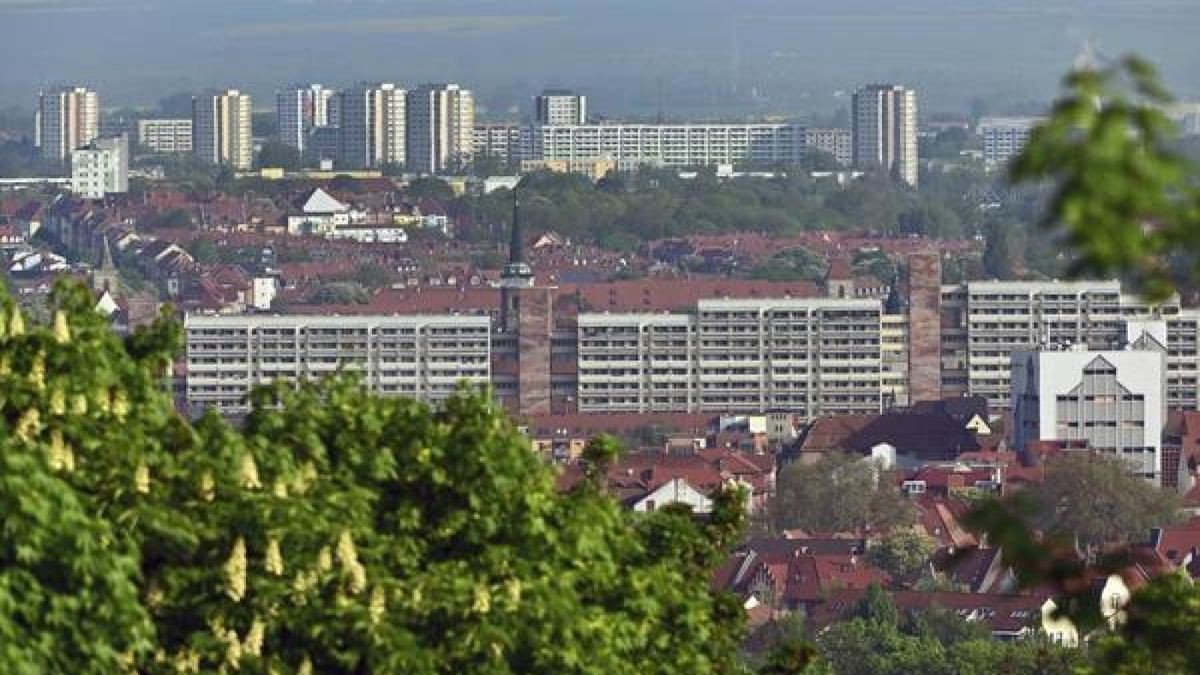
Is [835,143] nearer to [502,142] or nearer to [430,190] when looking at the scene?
[502,142]

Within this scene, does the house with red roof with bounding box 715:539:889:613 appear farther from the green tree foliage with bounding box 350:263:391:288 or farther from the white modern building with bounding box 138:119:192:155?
the white modern building with bounding box 138:119:192:155

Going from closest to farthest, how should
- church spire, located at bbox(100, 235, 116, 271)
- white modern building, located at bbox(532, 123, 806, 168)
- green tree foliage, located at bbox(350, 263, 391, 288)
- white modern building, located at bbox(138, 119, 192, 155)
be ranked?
green tree foliage, located at bbox(350, 263, 391, 288), church spire, located at bbox(100, 235, 116, 271), white modern building, located at bbox(532, 123, 806, 168), white modern building, located at bbox(138, 119, 192, 155)

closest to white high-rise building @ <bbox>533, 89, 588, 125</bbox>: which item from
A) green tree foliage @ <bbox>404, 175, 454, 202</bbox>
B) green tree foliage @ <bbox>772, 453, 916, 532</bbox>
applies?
green tree foliage @ <bbox>404, 175, 454, 202</bbox>

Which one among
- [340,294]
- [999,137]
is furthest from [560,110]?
[340,294]

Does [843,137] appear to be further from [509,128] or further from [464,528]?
[464,528]

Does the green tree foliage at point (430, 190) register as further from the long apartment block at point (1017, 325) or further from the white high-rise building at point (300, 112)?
the long apartment block at point (1017, 325)

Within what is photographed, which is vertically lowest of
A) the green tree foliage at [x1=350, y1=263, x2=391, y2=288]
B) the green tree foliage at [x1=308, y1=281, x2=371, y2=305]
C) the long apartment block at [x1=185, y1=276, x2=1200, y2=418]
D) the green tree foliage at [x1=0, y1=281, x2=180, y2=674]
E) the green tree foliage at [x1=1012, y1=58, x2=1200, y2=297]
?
the long apartment block at [x1=185, y1=276, x2=1200, y2=418]

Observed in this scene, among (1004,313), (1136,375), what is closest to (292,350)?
(1004,313)
